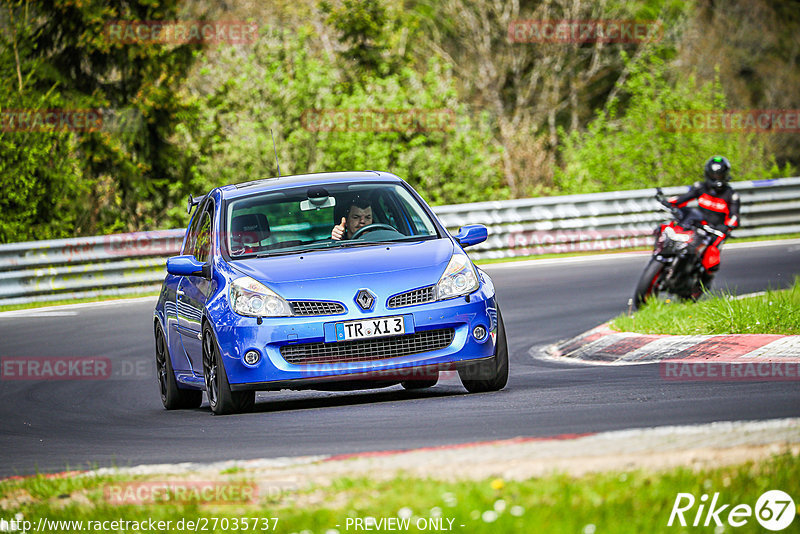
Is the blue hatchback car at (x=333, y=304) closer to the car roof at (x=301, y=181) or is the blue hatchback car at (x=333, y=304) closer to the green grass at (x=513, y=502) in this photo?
the car roof at (x=301, y=181)

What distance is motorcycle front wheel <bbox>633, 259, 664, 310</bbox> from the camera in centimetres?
1415

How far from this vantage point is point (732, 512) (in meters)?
4.63

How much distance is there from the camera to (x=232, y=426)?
8.43 meters

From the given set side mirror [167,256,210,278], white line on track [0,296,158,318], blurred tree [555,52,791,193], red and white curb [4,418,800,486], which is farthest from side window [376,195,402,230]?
blurred tree [555,52,791,193]

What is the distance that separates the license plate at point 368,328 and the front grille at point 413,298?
96 mm

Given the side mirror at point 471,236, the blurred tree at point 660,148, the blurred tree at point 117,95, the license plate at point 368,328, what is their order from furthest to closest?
the blurred tree at point 117,95, the blurred tree at point 660,148, the side mirror at point 471,236, the license plate at point 368,328

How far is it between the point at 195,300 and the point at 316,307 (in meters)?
1.33

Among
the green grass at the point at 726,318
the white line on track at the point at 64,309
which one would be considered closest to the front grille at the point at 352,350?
the green grass at the point at 726,318

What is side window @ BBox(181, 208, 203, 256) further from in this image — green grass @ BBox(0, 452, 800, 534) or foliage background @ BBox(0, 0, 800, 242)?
foliage background @ BBox(0, 0, 800, 242)

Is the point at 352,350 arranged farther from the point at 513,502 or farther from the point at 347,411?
the point at 513,502

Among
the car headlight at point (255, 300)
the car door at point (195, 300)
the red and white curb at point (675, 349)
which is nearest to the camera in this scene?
the car headlight at point (255, 300)

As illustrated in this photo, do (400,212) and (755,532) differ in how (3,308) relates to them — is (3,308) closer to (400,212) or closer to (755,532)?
(400,212)

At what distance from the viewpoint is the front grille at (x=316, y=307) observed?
862cm

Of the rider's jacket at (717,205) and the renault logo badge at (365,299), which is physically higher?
the renault logo badge at (365,299)
